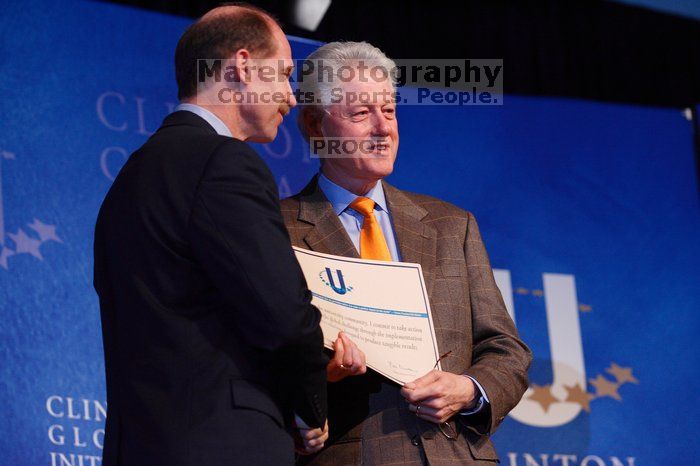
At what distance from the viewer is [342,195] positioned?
246 cm

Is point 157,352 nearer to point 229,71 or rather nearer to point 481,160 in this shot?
point 229,71

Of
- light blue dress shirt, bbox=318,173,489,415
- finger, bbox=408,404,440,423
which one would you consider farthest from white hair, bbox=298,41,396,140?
finger, bbox=408,404,440,423

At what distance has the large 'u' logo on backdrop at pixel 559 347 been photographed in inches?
139

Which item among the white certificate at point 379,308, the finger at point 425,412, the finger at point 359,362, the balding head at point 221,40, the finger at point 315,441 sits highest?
the balding head at point 221,40

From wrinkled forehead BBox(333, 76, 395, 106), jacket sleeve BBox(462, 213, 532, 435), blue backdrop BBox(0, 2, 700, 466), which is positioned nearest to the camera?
jacket sleeve BBox(462, 213, 532, 435)

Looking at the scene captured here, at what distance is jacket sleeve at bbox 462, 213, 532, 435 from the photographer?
7.08 ft

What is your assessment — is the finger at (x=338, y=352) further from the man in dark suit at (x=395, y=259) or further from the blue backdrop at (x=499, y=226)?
the blue backdrop at (x=499, y=226)

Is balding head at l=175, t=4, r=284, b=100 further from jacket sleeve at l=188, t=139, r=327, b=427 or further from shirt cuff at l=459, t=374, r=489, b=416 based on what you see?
shirt cuff at l=459, t=374, r=489, b=416

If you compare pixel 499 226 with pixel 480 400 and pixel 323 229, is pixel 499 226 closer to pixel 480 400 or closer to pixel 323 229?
pixel 323 229

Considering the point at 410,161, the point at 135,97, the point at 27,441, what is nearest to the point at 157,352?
the point at 27,441

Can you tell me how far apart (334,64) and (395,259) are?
580 mm

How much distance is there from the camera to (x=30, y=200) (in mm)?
2955

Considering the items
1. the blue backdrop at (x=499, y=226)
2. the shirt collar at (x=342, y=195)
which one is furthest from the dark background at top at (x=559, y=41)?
the shirt collar at (x=342, y=195)
